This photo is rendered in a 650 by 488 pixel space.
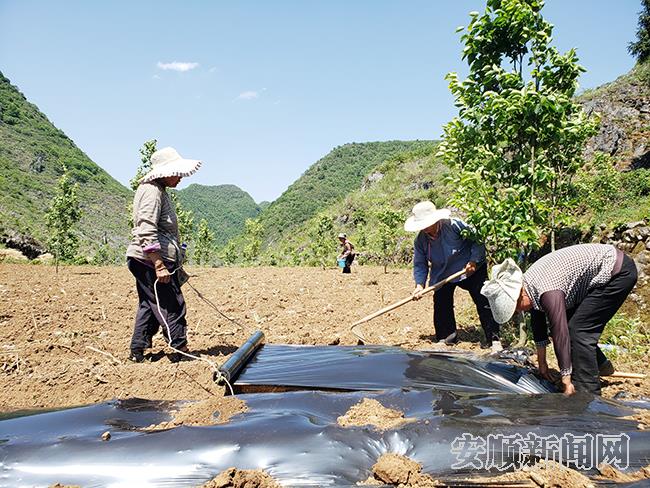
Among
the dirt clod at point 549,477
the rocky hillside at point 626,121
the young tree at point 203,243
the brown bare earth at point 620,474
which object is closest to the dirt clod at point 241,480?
the dirt clod at point 549,477

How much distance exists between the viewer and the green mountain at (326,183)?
83.8 m

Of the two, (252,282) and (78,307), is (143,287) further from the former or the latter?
(252,282)

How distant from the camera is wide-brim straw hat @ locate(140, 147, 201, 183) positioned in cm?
376

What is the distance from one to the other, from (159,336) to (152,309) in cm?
137

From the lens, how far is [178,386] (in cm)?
324

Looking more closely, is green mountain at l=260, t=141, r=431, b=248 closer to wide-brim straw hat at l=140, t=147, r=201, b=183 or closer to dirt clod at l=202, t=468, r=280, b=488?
wide-brim straw hat at l=140, t=147, r=201, b=183

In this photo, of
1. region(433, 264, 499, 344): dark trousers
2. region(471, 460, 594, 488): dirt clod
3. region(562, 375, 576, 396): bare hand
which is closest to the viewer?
region(471, 460, 594, 488): dirt clod

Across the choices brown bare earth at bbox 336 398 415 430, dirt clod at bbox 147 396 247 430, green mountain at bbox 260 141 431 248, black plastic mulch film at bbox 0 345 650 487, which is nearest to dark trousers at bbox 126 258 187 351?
black plastic mulch film at bbox 0 345 650 487

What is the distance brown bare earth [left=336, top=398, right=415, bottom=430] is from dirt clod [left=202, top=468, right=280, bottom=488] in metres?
0.50

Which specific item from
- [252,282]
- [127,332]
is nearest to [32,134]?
[252,282]

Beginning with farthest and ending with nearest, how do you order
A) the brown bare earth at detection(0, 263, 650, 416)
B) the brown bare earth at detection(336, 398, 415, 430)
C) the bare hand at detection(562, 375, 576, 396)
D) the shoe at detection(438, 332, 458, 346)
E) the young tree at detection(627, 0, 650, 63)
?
the young tree at detection(627, 0, 650, 63), the shoe at detection(438, 332, 458, 346), the brown bare earth at detection(0, 263, 650, 416), the bare hand at detection(562, 375, 576, 396), the brown bare earth at detection(336, 398, 415, 430)

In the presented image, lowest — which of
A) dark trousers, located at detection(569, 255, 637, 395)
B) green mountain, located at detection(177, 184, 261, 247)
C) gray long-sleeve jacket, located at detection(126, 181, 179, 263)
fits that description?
dark trousers, located at detection(569, 255, 637, 395)

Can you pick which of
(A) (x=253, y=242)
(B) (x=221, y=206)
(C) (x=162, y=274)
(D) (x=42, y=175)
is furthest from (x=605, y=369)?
(B) (x=221, y=206)

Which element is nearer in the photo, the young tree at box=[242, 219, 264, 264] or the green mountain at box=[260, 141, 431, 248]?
the young tree at box=[242, 219, 264, 264]
